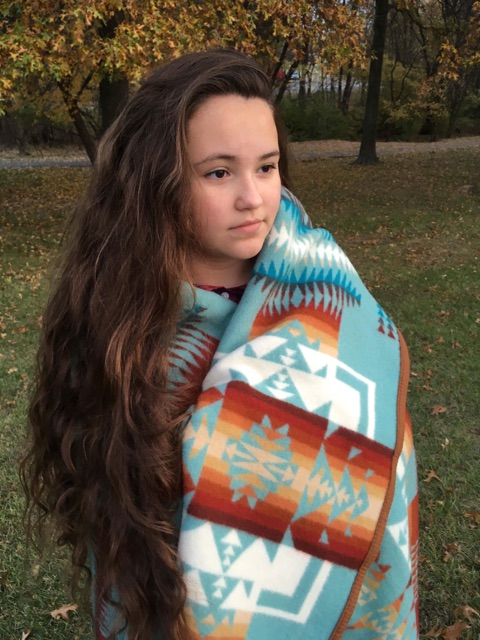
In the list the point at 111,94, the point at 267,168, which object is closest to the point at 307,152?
the point at 111,94

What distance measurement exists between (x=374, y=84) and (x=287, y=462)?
19.6 metres

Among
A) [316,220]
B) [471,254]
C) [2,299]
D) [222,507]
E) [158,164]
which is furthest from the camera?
[316,220]

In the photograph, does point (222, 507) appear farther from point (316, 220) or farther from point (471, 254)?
point (316, 220)

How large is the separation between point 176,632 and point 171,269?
794 millimetres

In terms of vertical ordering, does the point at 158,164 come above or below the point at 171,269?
above

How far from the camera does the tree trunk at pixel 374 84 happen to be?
712 inches

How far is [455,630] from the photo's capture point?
2.86 meters

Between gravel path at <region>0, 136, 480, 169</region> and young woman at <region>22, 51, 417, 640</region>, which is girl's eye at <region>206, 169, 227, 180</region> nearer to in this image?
young woman at <region>22, 51, 417, 640</region>

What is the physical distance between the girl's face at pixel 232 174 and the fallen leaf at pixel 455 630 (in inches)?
84.1

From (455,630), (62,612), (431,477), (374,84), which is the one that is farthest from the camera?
(374,84)

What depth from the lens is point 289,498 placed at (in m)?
1.42

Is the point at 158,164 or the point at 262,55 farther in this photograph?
the point at 262,55

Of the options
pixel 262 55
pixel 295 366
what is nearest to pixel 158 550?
pixel 295 366

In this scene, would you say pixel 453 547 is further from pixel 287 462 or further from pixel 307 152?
pixel 307 152
